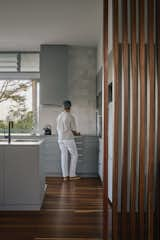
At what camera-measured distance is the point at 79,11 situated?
16.5ft

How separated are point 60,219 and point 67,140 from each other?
2.73 m

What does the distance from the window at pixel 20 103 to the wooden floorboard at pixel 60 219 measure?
8.37 feet

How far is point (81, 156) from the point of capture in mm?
6934

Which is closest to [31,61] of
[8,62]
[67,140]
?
[8,62]

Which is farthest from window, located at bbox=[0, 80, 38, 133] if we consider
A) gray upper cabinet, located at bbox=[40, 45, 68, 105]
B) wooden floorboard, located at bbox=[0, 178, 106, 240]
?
wooden floorboard, located at bbox=[0, 178, 106, 240]

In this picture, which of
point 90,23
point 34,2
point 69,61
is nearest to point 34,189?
point 34,2

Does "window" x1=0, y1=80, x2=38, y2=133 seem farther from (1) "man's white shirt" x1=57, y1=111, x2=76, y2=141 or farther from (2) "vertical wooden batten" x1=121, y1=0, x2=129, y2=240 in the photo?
(2) "vertical wooden batten" x1=121, y1=0, x2=129, y2=240

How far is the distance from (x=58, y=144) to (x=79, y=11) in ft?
9.58

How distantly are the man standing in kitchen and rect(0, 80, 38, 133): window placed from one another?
1375mm

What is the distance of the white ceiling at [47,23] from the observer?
4.79 meters

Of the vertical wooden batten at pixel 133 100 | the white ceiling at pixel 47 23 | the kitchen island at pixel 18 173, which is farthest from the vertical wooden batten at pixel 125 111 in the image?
the white ceiling at pixel 47 23

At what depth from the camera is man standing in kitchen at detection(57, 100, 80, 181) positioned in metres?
6.52

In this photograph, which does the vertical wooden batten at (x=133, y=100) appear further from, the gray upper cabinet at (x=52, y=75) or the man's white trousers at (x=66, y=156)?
the gray upper cabinet at (x=52, y=75)

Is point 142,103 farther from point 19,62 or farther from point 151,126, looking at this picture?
point 19,62
